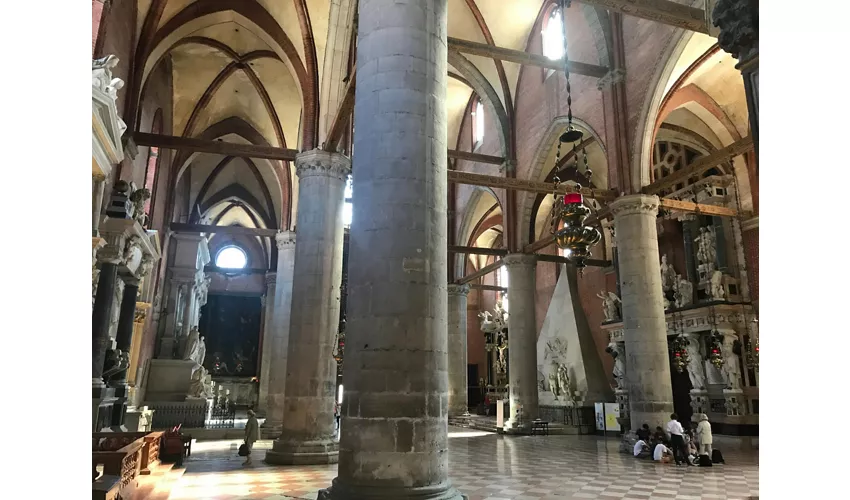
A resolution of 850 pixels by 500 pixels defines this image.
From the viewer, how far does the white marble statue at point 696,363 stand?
17.3 metres

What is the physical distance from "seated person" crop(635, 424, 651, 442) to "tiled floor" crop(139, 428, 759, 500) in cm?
51

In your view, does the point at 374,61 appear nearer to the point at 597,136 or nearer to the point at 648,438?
the point at 648,438

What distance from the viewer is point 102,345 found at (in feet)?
37.9

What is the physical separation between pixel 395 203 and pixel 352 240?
1.78 feet

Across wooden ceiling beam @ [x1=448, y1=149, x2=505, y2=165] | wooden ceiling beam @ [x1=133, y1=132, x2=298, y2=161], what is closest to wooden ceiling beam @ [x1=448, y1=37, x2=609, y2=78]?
wooden ceiling beam @ [x1=133, y1=132, x2=298, y2=161]

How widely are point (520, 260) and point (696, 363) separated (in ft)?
20.3

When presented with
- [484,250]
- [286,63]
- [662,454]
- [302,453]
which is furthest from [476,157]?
[302,453]

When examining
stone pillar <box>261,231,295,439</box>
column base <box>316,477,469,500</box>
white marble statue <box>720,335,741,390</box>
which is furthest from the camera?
stone pillar <box>261,231,295,439</box>

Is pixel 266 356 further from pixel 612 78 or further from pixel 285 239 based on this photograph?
pixel 612 78

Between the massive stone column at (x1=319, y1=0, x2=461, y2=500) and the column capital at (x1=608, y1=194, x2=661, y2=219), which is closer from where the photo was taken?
the massive stone column at (x1=319, y1=0, x2=461, y2=500)

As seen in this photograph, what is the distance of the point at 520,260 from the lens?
19.2 meters

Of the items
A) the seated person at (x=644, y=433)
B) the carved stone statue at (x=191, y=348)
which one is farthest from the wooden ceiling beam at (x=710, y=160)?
the carved stone statue at (x=191, y=348)

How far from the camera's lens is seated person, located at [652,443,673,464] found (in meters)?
10.9

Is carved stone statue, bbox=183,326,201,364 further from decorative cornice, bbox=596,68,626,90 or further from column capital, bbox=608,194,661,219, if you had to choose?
decorative cornice, bbox=596,68,626,90
